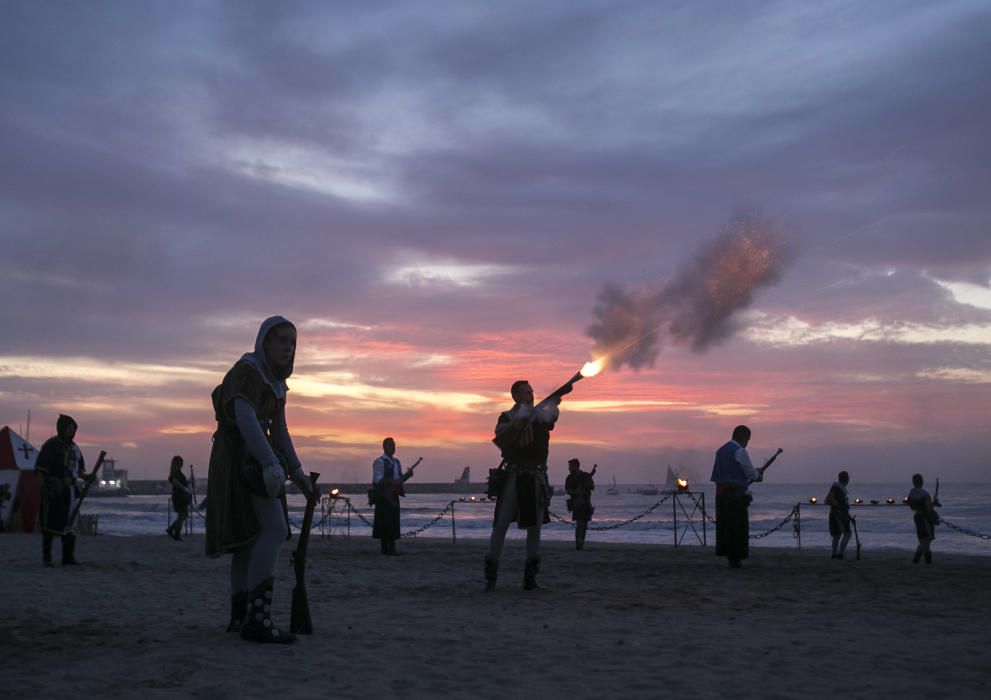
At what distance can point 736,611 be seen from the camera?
8.38 m

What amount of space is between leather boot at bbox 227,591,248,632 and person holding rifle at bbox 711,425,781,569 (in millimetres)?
8631

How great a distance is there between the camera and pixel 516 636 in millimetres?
6855

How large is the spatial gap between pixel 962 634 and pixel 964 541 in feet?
98.8

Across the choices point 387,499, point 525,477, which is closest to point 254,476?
point 525,477

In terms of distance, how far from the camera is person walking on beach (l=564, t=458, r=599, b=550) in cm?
2011

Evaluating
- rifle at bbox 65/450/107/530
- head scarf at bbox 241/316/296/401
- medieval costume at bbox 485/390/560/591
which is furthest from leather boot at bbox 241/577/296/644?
rifle at bbox 65/450/107/530

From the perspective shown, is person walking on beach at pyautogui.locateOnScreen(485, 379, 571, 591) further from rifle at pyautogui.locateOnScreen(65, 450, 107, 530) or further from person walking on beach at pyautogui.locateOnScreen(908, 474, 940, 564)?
person walking on beach at pyautogui.locateOnScreen(908, 474, 940, 564)

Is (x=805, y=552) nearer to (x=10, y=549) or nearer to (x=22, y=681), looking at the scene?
(x=10, y=549)

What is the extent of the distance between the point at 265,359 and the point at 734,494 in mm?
8997

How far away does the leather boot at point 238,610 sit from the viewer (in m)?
6.68

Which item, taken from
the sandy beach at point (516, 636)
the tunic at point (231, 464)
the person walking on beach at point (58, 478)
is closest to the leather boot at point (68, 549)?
the person walking on beach at point (58, 478)

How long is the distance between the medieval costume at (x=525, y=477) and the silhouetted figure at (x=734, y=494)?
179 inches

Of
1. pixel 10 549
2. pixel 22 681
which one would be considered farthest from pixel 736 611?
pixel 10 549

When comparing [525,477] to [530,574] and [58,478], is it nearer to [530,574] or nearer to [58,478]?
[530,574]
